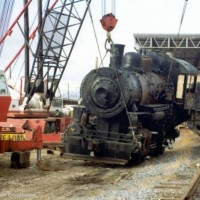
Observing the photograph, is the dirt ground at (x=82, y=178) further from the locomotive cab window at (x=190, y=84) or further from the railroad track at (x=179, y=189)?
the locomotive cab window at (x=190, y=84)

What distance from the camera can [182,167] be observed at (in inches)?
484

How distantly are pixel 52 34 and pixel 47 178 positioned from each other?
14.8m

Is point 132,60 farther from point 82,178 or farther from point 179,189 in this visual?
point 179,189

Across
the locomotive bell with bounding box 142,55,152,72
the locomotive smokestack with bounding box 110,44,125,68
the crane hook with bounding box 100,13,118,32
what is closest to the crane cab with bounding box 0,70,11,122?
the locomotive smokestack with bounding box 110,44,125,68

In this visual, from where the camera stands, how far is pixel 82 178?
34.8 feet

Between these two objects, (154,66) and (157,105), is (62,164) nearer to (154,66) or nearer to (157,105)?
(157,105)

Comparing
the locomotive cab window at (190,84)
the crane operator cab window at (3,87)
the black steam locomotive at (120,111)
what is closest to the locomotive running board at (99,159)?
the black steam locomotive at (120,111)

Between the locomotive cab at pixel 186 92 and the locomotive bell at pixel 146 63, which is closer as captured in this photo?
the locomotive bell at pixel 146 63

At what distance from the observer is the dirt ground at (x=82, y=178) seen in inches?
340

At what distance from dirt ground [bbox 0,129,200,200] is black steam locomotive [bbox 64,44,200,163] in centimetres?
53

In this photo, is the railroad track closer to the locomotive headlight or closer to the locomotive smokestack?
the locomotive headlight

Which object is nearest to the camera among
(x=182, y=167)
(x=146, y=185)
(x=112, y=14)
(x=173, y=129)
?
(x=146, y=185)

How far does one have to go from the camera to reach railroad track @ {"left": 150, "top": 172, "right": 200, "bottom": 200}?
27.2 ft

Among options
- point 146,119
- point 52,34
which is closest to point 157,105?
point 146,119
